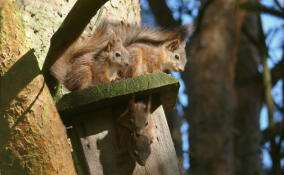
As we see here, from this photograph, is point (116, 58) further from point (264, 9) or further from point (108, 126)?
point (264, 9)

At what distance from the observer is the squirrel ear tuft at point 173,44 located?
152 inches

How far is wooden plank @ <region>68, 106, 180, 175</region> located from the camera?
230 centimetres

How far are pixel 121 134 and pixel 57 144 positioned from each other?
450 millimetres

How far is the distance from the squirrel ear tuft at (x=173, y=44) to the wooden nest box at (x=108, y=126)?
1484mm

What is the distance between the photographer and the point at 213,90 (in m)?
7.07

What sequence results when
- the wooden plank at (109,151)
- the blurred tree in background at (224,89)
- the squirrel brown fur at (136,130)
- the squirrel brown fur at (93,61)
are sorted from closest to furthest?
the squirrel brown fur at (136,130), the wooden plank at (109,151), the squirrel brown fur at (93,61), the blurred tree in background at (224,89)

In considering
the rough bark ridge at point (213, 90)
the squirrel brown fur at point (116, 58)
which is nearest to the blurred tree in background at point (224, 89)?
the rough bark ridge at point (213, 90)

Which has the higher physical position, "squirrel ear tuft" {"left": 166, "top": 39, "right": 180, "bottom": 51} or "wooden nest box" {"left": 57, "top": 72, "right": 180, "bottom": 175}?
"squirrel ear tuft" {"left": 166, "top": 39, "right": 180, "bottom": 51}

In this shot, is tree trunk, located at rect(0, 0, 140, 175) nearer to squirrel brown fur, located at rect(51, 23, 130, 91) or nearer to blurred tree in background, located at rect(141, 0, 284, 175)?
squirrel brown fur, located at rect(51, 23, 130, 91)

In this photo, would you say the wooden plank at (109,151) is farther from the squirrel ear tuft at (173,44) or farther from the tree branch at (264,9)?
the tree branch at (264,9)

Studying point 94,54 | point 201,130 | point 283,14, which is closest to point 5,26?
point 94,54

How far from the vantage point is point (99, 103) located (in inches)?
89.0

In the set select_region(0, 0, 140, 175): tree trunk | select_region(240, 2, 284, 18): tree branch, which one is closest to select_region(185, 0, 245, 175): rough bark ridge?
select_region(240, 2, 284, 18): tree branch

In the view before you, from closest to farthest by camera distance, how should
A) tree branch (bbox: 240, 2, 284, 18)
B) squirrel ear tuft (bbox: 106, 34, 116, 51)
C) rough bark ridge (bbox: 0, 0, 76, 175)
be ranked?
rough bark ridge (bbox: 0, 0, 76, 175), squirrel ear tuft (bbox: 106, 34, 116, 51), tree branch (bbox: 240, 2, 284, 18)
